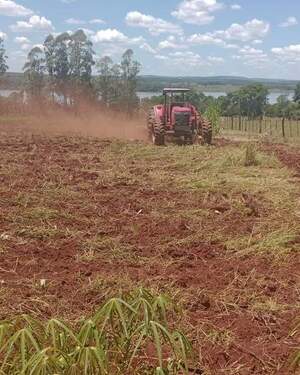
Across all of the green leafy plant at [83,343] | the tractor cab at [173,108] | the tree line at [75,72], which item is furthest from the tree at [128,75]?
the green leafy plant at [83,343]

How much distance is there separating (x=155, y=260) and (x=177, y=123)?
A: 10.9m

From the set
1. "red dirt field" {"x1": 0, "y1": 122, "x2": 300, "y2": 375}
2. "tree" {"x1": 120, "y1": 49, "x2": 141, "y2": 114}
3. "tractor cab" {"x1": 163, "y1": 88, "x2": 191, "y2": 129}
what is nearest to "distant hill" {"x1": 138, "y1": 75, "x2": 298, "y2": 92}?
"tree" {"x1": 120, "y1": 49, "x2": 141, "y2": 114}

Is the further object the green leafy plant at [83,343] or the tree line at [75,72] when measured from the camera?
the tree line at [75,72]

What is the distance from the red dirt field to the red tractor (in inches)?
224

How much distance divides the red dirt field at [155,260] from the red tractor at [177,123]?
5696 mm

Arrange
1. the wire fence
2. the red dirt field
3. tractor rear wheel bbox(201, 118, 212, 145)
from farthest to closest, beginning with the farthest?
the wire fence, tractor rear wheel bbox(201, 118, 212, 145), the red dirt field

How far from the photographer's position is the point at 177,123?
53.6 feet

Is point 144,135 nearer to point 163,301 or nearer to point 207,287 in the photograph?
point 207,287

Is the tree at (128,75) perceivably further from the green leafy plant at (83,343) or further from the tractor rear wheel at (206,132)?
the green leafy plant at (83,343)

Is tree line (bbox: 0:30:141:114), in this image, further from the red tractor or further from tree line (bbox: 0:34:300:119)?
the red tractor

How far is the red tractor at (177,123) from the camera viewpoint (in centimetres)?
1618

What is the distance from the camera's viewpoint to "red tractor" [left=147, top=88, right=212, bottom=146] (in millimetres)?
16178

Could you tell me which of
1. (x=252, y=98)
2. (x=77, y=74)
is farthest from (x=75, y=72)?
(x=252, y=98)

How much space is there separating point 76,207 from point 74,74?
100ft
